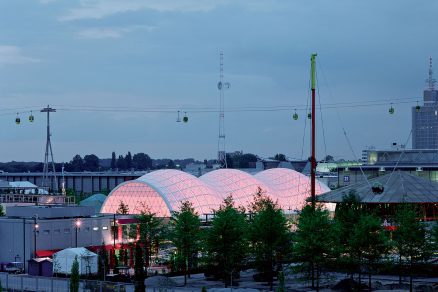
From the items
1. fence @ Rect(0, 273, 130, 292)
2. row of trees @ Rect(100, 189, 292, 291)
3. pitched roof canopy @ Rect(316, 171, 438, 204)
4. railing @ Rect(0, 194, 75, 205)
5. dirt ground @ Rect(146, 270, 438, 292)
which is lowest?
dirt ground @ Rect(146, 270, 438, 292)

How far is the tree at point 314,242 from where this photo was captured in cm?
5556

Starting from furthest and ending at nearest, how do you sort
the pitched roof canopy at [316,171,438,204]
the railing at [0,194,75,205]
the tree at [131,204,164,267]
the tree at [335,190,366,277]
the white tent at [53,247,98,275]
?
1. the railing at [0,194,75,205]
2. the pitched roof canopy at [316,171,438,204]
3. the tree at [131,204,164,267]
4. the white tent at [53,247,98,275]
5. the tree at [335,190,366,277]

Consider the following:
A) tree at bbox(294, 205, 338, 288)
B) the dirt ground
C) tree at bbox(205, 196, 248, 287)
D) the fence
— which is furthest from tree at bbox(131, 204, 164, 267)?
tree at bbox(294, 205, 338, 288)

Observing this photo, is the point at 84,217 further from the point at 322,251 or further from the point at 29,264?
the point at 322,251

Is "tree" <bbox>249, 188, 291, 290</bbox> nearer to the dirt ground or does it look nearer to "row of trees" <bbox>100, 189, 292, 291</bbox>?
"row of trees" <bbox>100, 189, 292, 291</bbox>

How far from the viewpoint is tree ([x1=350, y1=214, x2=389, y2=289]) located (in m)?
56.3

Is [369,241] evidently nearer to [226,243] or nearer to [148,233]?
[226,243]

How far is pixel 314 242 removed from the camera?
2180 inches

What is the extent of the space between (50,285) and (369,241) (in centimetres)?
2338

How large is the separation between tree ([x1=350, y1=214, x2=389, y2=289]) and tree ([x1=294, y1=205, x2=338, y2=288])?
1.72 meters

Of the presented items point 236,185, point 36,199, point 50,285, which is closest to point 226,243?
point 50,285

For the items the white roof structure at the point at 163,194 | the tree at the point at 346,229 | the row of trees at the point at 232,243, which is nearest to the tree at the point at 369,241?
the tree at the point at 346,229

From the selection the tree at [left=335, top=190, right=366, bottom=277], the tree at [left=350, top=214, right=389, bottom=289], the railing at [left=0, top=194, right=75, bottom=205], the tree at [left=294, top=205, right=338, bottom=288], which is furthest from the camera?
the railing at [left=0, top=194, right=75, bottom=205]

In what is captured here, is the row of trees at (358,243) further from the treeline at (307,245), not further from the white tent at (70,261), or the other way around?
the white tent at (70,261)
